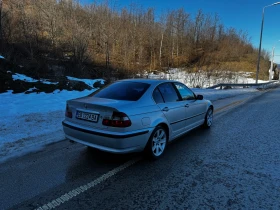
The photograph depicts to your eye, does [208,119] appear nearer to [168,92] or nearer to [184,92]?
[184,92]

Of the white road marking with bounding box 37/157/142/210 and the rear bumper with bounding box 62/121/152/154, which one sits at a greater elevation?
the rear bumper with bounding box 62/121/152/154

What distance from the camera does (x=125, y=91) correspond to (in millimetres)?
4199

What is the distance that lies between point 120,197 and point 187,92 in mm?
3384

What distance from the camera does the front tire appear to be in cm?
384

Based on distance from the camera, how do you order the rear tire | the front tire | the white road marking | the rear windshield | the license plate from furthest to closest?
1. the rear tire
2. the rear windshield
3. the front tire
4. the license plate
5. the white road marking

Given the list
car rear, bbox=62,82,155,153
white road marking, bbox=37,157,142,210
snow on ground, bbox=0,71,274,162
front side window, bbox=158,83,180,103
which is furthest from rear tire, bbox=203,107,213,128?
snow on ground, bbox=0,71,274,162

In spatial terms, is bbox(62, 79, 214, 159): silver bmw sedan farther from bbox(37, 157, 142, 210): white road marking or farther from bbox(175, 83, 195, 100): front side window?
bbox(37, 157, 142, 210): white road marking

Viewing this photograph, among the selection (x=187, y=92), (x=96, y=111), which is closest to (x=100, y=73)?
(x=187, y=92)

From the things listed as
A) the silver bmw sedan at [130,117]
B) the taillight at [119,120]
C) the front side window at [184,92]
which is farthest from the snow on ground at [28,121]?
the front side window at [184,92]

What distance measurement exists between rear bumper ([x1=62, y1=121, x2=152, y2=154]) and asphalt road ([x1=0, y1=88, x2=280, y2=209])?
38 centimetres

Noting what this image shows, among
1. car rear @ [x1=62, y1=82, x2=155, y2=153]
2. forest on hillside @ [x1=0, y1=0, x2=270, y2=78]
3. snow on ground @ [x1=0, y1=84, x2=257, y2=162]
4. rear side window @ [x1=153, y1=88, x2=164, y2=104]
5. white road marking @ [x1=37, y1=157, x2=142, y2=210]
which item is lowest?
white road marking @ [x1=37, y1=157, x2=142, y2=210]

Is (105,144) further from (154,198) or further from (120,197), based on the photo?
(154,198)

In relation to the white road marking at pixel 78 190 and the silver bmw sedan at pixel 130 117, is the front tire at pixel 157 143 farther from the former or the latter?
the white road marking at pixel 78 190

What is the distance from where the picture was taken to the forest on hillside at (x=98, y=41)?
15.9 m
